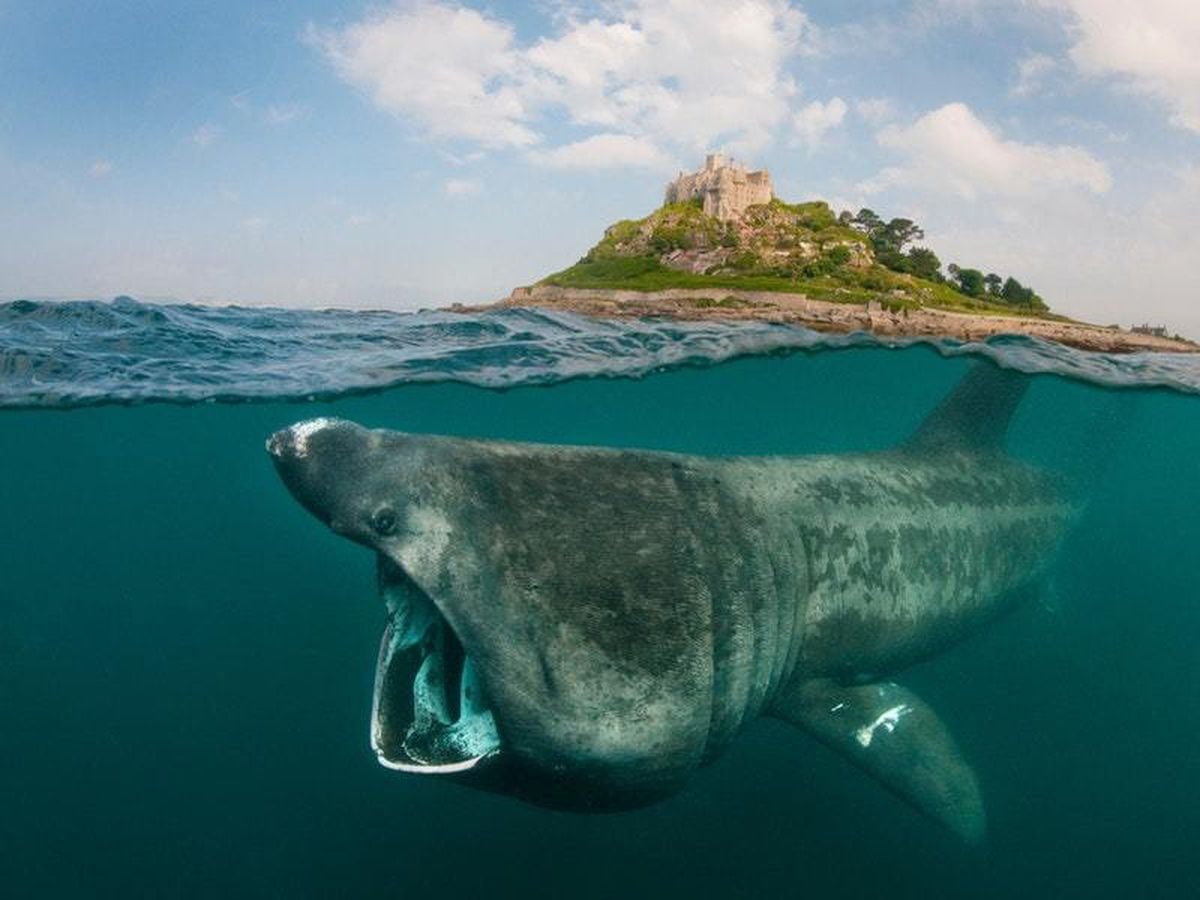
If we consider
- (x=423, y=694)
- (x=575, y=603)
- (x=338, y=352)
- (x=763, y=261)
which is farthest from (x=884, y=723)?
(x=763, y=261)

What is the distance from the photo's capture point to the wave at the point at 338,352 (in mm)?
11719

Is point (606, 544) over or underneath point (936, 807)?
over

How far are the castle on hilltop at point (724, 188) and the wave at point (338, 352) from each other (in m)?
51.8

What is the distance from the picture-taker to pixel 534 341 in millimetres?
12828

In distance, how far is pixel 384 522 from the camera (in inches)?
129

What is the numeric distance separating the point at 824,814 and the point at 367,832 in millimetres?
4434

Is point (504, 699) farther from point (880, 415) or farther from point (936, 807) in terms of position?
point (880, 415)

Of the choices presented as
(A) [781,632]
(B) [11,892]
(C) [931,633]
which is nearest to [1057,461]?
(C) [931,633]

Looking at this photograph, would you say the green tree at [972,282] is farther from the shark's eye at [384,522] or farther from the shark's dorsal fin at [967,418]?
the shark's eye at [384,522]


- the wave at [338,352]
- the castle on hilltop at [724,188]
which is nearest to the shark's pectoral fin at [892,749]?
the wave at [338,352]

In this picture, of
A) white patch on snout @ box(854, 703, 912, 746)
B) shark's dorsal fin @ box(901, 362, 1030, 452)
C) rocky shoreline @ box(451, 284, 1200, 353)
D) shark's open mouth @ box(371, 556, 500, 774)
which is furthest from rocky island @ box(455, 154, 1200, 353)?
shark's open mouth @ box(371, 556, 500, 774)

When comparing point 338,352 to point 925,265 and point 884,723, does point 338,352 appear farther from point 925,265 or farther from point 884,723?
point 925,265

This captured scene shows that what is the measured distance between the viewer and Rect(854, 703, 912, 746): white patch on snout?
17.5 feet

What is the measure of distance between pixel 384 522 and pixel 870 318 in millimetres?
14262
